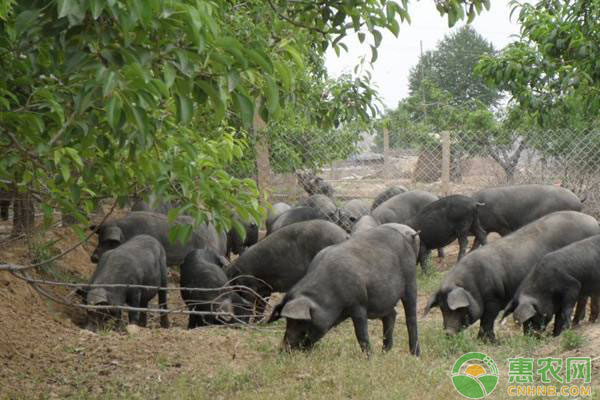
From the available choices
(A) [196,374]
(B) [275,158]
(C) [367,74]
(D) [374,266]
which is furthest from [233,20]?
(B) [275,158]

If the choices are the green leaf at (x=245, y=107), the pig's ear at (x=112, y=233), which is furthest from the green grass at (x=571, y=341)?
the pig's ear at (x=112, y=233)

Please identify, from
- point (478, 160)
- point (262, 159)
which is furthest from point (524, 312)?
point (478, 160)

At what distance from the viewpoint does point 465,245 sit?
1188 cm

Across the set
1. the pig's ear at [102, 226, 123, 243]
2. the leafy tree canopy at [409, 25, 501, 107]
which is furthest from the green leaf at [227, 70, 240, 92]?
the leafy tree canopy at [409, 25, 501, 107]

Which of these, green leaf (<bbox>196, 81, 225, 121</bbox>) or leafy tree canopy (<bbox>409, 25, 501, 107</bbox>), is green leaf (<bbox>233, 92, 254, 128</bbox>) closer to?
green leaf (<bbox>196, 81, 225, 121</bbox>)

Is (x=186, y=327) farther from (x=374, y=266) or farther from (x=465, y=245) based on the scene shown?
(x=465, y=245)

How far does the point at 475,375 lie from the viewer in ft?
19.5

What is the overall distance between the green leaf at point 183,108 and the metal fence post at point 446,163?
10771mm

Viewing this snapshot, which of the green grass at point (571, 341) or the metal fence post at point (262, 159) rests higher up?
the metal fence post at point (262, 159)

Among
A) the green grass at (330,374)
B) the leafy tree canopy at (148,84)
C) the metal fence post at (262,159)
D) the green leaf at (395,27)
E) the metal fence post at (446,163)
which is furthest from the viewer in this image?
the metal fence post at (446,163)

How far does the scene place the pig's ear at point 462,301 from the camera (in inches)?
296

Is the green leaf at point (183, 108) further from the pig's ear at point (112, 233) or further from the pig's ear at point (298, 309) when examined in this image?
the pig's ear at point (112, 233)

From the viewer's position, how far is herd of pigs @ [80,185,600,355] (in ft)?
21.5

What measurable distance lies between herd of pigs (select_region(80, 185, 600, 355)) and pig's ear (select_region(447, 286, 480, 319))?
1 cm
